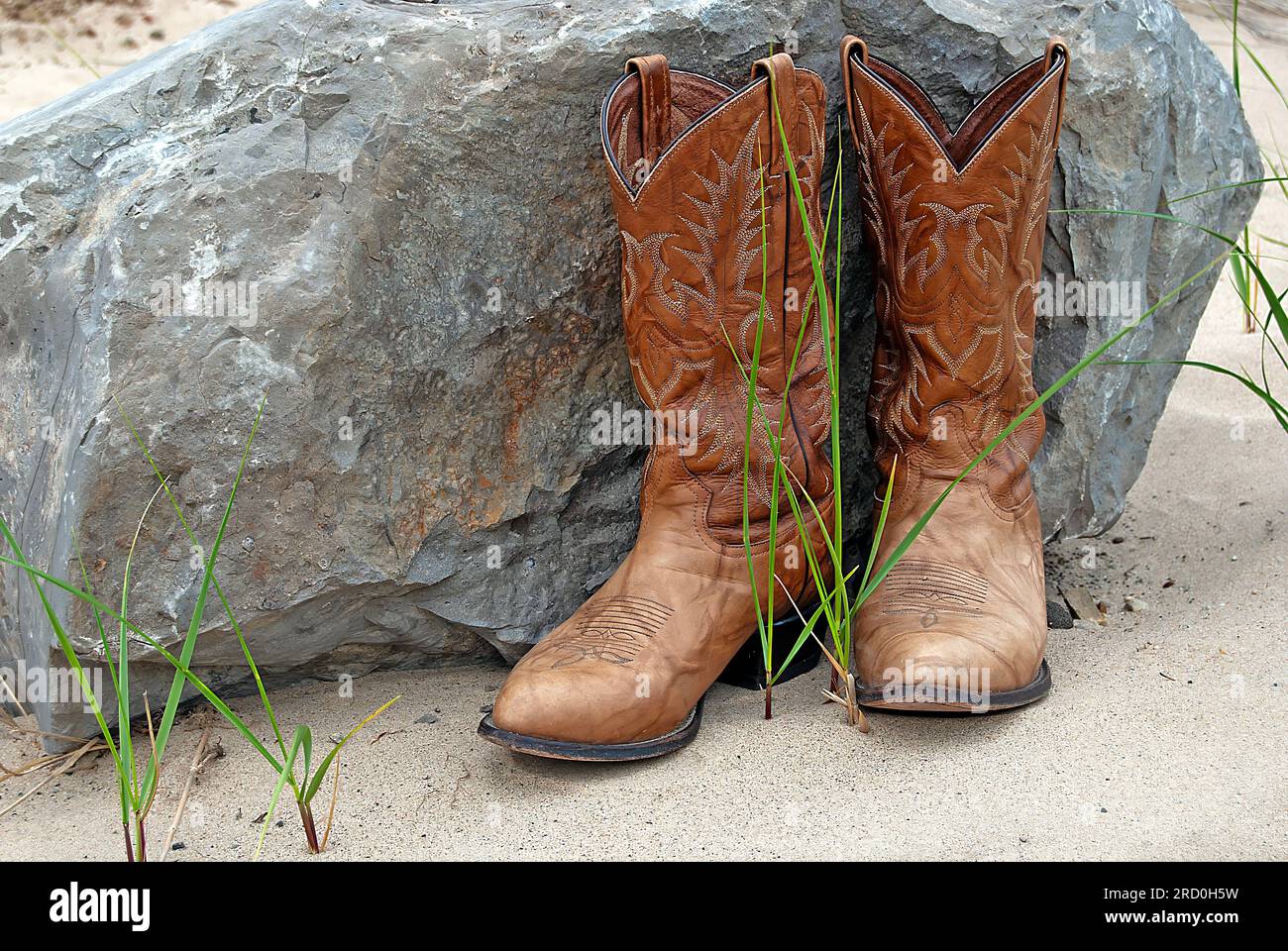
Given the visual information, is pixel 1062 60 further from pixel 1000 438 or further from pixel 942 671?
pixel 942 671

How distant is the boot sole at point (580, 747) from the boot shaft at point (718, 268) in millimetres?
322

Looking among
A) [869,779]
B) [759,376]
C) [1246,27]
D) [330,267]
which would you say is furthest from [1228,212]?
[1246,27]

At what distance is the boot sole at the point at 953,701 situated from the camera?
1531mm

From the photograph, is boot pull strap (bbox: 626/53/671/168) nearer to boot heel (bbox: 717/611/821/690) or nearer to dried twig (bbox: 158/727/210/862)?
boot heel (bbox: 717/611/821/690)

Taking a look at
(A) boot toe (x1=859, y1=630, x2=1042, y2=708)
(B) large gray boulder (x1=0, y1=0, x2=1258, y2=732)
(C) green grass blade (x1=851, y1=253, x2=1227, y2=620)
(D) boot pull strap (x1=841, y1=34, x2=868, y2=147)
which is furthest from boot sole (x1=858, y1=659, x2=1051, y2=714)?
(D) boot pull strap (x1=841, y1=34, x2=868, y2=147)

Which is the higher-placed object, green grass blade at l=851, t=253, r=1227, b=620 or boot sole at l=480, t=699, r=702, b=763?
green grass blade at l=851, t=253, r=1227, b=620

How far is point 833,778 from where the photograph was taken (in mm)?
1532

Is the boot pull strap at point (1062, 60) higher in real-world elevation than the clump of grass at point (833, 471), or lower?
higher

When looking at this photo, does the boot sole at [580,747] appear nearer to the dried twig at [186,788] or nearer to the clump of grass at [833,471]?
the clump of grass at [833,471]

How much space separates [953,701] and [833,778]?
187 mm

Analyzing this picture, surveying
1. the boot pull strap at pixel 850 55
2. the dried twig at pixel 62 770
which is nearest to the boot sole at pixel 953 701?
the boot pull strap at pixel 850 55

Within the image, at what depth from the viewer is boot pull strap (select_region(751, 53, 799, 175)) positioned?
Answer: 5.00ft

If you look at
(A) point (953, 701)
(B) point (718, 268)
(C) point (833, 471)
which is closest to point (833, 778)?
(A) point (953, 701)

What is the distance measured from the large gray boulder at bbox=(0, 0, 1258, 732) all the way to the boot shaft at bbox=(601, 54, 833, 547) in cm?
18
